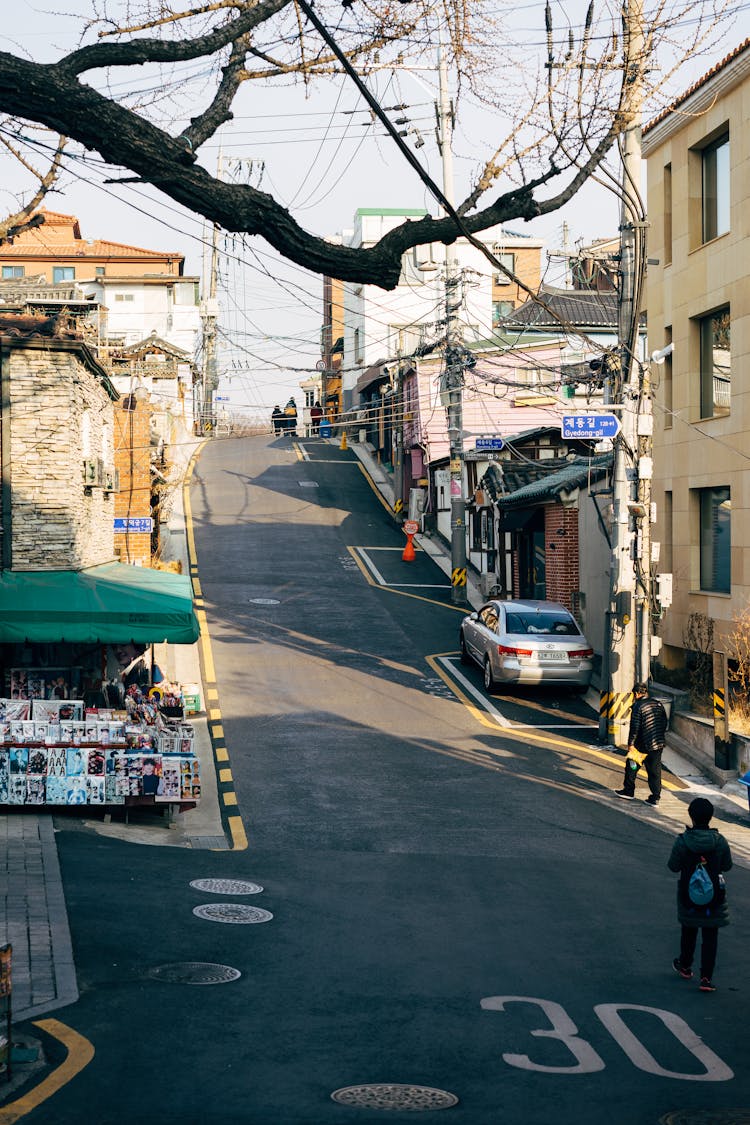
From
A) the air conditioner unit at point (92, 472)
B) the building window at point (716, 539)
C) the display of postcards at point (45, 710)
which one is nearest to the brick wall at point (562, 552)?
the building window at point (716, 539)

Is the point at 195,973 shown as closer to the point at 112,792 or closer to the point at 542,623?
the point at 112,792

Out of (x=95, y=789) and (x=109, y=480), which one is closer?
(x=95, y=789)

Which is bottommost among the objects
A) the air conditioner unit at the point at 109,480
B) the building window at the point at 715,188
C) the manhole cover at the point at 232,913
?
the manhole cover at the point at 232,913

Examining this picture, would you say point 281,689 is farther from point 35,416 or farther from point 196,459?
point 196,459

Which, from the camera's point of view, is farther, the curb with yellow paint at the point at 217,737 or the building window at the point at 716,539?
the building window at the point at 716,539

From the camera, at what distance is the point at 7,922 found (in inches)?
400

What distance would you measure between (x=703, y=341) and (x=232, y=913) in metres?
18.5

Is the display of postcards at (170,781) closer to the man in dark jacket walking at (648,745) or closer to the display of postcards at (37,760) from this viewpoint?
the display of postcards at (37,760)

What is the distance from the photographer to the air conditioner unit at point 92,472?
21.4 m

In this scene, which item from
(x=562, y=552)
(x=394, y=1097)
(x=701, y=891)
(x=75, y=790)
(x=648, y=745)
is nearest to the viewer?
(x=394, y=1097)

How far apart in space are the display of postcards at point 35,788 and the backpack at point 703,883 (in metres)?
8.39

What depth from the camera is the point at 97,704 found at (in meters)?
20.0

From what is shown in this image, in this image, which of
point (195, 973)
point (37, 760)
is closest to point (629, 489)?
point (37, 760)

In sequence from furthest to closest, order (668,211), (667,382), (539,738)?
(668,211) < (667,382) < (539,738)
